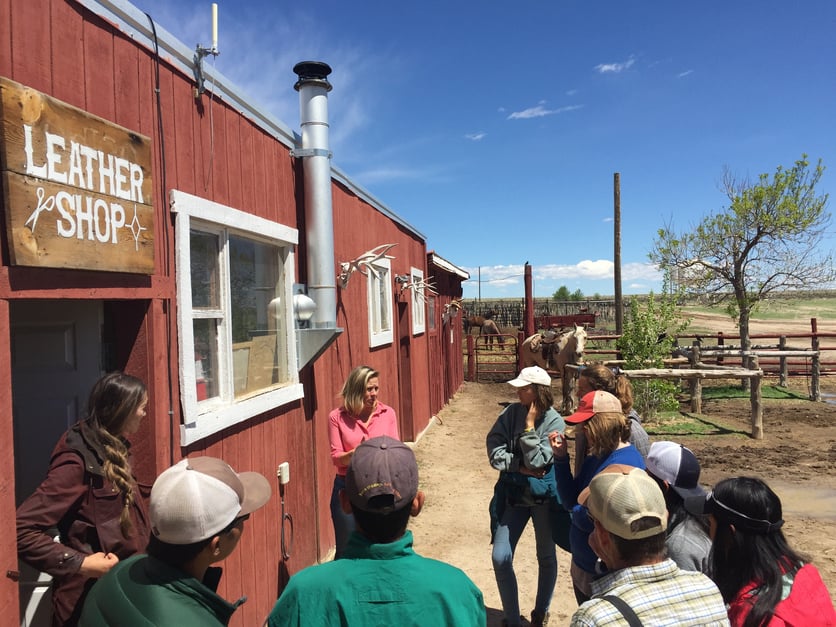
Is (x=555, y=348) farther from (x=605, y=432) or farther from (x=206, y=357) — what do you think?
(x=206, y=357)

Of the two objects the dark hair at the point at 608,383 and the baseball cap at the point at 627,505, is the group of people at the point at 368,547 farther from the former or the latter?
the dark hair at the point at 608,383

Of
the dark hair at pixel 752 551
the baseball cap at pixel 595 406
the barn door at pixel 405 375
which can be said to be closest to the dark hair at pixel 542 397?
the baseball cap at pixel 595 406

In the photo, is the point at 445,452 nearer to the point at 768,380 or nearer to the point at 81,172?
the point at 81,172

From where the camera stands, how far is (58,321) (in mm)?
2695

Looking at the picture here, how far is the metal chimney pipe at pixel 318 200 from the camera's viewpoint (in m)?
4.55

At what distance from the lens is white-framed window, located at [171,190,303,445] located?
3.06m

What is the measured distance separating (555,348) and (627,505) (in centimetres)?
1374

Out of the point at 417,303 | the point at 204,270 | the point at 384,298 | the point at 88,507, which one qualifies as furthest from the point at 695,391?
the point at 88,507

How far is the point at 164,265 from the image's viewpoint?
2910 millimetres

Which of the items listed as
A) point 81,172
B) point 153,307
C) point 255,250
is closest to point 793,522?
point 255,250

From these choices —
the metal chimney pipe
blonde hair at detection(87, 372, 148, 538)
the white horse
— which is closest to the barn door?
the white horse

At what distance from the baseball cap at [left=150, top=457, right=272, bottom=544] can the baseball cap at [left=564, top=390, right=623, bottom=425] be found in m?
1.99

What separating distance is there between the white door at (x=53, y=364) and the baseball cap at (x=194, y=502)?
1.40 meters

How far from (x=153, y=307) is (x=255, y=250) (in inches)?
55.4
